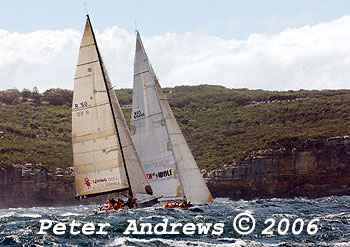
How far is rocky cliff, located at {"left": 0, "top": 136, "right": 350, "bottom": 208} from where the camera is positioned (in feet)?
239

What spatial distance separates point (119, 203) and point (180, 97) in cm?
10171

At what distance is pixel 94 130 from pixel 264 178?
136 feet

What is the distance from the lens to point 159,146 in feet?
135

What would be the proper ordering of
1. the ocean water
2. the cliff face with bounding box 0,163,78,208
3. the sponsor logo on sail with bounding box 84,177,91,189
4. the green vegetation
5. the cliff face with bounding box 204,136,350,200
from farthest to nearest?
1. the green vegetation
2. the cliff face with bounding box 204,136,350,200
3. the cliff face with bounding box 0,163,78,208
4. the sponsor logo on sail with bounding box 84,177,91,189
5. the ocean water

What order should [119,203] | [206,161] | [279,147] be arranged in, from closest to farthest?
[119,203] < [279,147] < [206,161]

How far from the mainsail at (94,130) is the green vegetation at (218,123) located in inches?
1641

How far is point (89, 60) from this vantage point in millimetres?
36312

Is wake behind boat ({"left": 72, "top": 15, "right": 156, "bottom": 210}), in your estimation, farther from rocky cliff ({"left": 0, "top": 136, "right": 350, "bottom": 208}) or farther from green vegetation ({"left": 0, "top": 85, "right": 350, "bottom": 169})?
green vegetation ({"left": 0, "top": 85, "right": 350, "bottom": 169})

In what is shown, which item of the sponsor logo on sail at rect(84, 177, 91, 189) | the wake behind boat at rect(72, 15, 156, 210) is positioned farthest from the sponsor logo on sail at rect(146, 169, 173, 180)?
the sponsor logo on sail at rect(84, 177, 91, 189)

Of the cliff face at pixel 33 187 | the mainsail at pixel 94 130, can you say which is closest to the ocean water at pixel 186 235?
the mainsail at pixel 94 130

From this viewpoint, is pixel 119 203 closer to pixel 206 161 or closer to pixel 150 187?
pixel 150 187

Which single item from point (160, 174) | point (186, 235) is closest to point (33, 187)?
point (160, 174)

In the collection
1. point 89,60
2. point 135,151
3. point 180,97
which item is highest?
point 180,97

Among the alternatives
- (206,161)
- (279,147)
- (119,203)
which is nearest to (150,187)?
(119,203)
